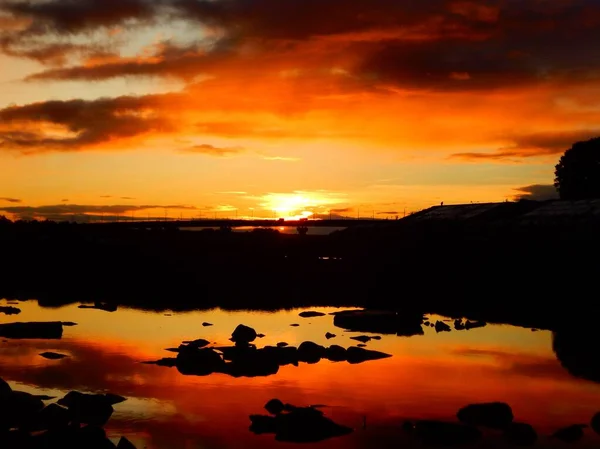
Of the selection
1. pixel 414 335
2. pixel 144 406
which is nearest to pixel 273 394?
pixel 144 406

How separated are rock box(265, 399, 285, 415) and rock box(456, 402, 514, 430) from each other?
763cm

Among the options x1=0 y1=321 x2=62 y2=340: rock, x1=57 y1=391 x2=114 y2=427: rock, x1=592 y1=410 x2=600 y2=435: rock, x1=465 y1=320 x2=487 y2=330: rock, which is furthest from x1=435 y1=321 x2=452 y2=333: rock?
x1=57 y1=391 x2=114 y2=427: rock

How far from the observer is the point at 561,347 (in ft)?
146

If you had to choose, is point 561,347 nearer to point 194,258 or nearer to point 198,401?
point 198,401

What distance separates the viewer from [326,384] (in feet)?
111

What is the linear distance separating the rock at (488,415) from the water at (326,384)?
4.07ft

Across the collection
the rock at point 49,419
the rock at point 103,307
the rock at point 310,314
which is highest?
the rock at point 49,419

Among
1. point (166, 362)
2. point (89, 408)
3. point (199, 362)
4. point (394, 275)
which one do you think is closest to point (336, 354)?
point (199, 362)

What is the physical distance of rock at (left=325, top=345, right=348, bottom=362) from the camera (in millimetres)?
39219

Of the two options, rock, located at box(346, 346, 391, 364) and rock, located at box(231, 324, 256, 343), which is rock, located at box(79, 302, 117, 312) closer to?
rock, located at box(231, 324, 256, 343)

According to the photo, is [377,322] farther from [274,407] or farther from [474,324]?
[274,407]

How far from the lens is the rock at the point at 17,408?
25302 millimetres

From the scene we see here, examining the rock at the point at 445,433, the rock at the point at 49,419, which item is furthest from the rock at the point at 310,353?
the rock at the point at 49,419

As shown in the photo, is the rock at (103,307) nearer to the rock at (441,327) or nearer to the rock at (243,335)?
the rock at (243,335)
